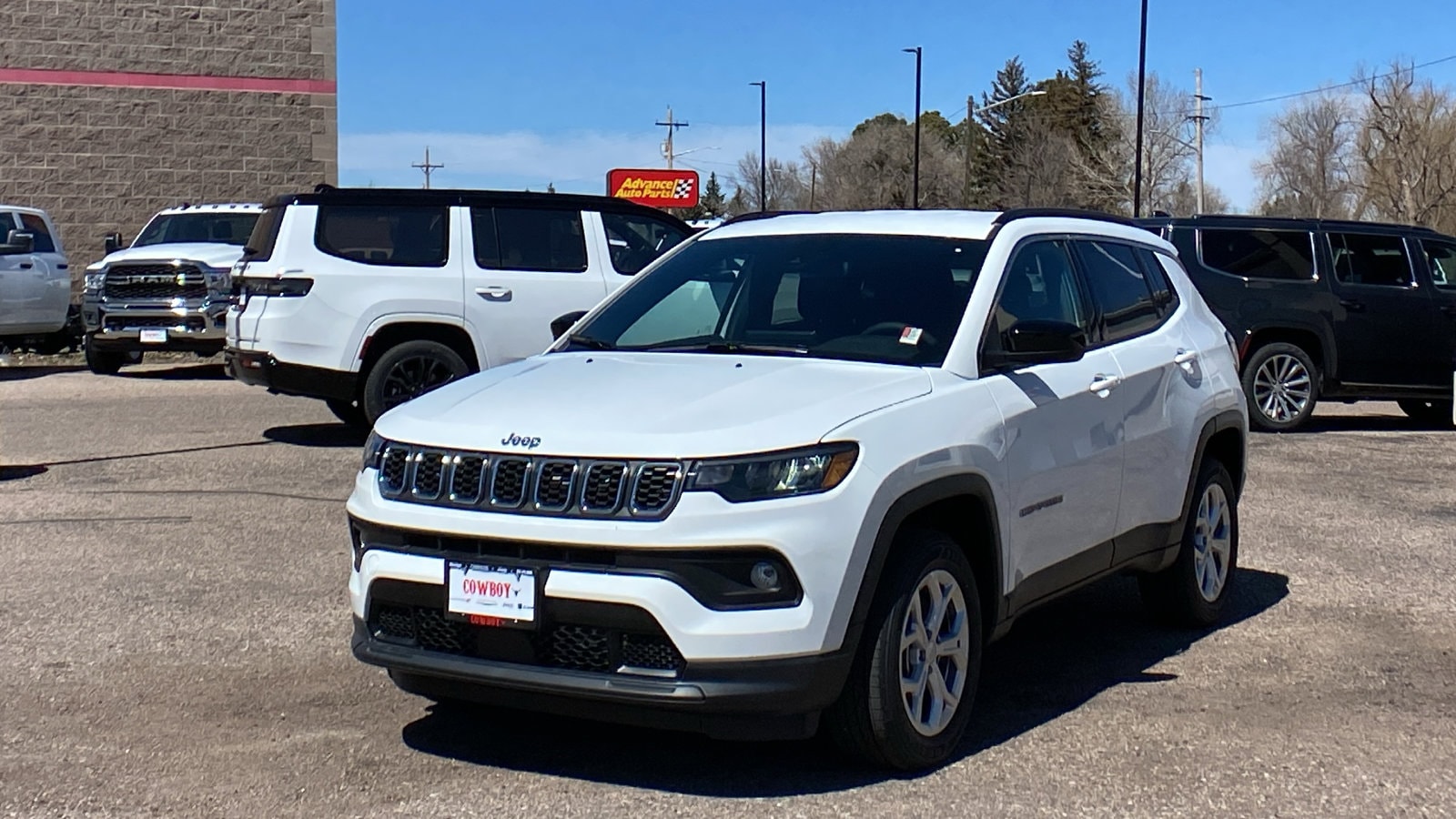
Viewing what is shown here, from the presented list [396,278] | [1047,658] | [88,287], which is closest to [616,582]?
[1047,658]

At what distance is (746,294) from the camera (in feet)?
20.0

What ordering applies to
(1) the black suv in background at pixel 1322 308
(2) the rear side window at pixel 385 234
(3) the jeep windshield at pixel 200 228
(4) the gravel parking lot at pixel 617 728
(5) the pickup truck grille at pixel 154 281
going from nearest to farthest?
1. (4) the gravel parking lot at pixel 617 728
2. (2) the rear side window at pixel 385 234
3. (1) the black suv in background at pixel 1322 308
4. (5) the pickup truck grille at pixel 154 281
5. (3) the jeep windshield at pixel 200 228

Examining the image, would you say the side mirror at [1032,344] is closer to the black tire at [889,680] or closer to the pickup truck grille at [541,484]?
the black tire at [889,680]

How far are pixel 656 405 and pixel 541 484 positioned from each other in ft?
1.48

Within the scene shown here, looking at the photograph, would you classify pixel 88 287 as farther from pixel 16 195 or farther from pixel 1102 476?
pixel 1102 476

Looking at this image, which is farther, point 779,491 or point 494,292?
point 494,292

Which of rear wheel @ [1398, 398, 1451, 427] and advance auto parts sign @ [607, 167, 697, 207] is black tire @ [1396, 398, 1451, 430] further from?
advance auto parts sign @ [607, 167, 697, 207]

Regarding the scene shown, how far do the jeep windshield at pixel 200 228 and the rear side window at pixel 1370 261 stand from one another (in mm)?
12382

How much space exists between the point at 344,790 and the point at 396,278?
26.3ft

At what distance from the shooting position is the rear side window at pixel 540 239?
1288cm

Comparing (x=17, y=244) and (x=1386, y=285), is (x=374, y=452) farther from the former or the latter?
(x=17, y=244)

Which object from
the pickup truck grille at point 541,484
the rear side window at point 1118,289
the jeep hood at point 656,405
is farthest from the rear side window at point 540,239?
the pickup truck grille at point 541,484

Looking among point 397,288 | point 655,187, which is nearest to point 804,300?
point 397,288

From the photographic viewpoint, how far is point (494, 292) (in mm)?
12664
